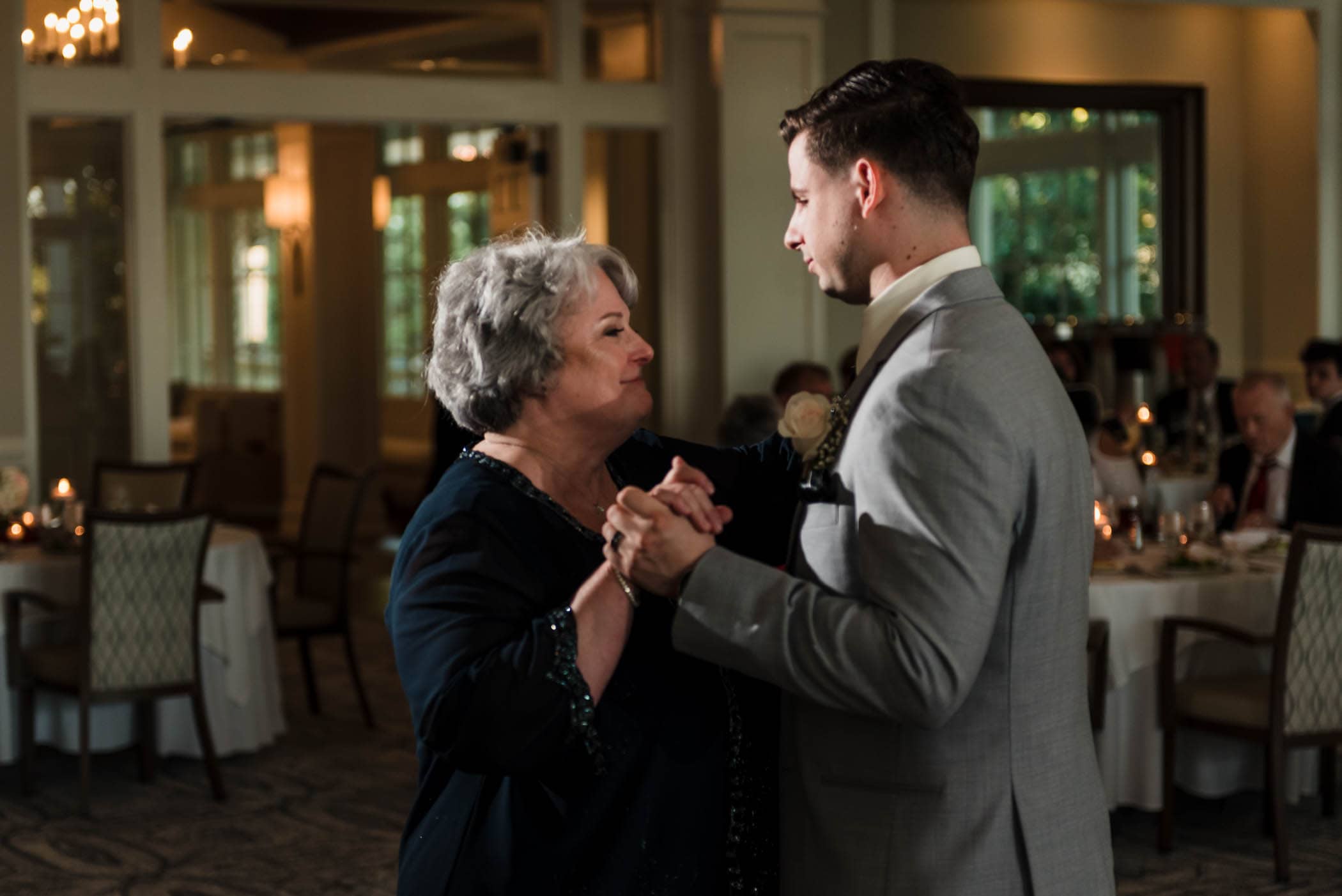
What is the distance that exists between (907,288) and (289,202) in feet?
38.7

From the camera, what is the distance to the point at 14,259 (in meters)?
7.61

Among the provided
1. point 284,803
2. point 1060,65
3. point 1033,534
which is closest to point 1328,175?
point 1060,65

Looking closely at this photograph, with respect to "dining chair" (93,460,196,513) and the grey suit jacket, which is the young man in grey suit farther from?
"dining chair" (93,460,196,513)

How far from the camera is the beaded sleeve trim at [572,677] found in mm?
1791

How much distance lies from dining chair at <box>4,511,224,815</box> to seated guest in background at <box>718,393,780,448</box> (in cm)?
179

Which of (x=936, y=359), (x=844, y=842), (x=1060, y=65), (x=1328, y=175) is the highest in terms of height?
(x=1060, y=65)

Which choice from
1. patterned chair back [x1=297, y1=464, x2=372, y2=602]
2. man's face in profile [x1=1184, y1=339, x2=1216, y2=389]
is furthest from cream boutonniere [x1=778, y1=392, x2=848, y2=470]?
man's face in profile [x1=1184, y1=339, x2=1216, y2=389]

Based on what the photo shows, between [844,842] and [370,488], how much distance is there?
11.0 m

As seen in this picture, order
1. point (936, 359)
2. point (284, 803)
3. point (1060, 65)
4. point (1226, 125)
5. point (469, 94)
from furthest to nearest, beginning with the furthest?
point (1226, 125) < point (1060, 65) < point (469, 94) < point (284, 803) < point (936, 359)

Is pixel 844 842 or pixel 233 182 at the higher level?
pixel 233 182

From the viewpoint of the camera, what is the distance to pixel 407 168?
49.5 feet

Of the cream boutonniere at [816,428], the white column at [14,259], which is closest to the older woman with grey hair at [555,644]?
the cream boutonniere at [816,428]

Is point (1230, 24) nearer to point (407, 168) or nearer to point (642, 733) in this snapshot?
point (407, 168)

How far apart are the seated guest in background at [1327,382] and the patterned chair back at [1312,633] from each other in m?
3.60
